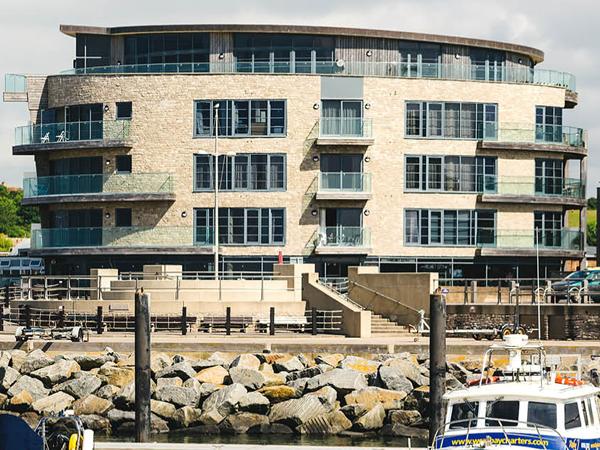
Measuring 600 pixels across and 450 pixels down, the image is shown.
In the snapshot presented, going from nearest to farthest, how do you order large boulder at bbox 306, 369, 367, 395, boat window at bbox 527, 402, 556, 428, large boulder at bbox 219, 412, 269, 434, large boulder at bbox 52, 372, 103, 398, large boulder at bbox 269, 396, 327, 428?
boat window at bbox 527, 402, 556, 428 < large boulder at bbox 269, 396, 327, 428 < large boulder at bbox 219, 412, 269, 434 < large boulder at bbox 306, 369, 367, 395 < large boulder at bbox 52, 372, 103, 398

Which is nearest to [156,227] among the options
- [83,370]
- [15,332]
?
[15,332]

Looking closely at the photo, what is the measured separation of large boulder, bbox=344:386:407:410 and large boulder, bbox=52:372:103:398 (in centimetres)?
773

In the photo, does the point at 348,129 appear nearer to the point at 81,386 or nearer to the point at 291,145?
the point at 291,145

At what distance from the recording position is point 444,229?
6600 cm

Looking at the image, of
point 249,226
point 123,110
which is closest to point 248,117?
point 249,226

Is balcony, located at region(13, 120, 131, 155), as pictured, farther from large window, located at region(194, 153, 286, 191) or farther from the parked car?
the parked car

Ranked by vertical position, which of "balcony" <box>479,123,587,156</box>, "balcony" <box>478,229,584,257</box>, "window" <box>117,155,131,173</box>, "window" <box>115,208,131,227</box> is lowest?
"balcony" <box>478,229,584,257</box>

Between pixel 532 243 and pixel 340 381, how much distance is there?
29619 millimetres

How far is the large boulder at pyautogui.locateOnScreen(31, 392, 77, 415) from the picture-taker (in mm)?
39281

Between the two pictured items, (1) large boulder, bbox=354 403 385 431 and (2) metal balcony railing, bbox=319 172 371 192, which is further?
(2) metal balcony railing, bbox=319 172 371 192

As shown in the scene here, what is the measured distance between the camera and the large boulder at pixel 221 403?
37844 mm

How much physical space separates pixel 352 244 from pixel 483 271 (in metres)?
7.01

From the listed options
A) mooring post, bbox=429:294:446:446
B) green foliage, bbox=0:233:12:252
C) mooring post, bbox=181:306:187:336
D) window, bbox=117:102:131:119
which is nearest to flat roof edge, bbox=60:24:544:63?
window, bbox=117:102:131:119

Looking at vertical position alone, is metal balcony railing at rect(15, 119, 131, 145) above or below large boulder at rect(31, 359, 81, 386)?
above
